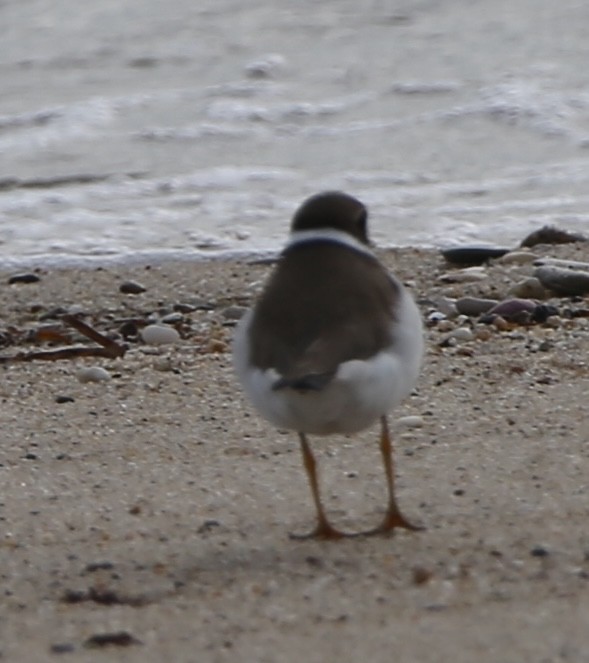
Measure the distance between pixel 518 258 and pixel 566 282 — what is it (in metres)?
0.71

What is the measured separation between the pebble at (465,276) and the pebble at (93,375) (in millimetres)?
1902

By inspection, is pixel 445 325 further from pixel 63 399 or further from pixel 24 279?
pixel 24 279

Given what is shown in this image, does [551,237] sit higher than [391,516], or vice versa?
[391,516]

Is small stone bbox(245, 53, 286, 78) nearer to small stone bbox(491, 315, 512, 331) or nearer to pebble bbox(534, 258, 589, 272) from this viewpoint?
pebble bbox(534, 258, 589, 272)

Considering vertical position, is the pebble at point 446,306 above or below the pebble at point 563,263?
above

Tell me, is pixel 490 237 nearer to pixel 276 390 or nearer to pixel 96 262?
pixel 96 262

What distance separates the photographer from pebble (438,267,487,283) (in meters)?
6.76

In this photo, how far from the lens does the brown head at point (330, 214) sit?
4.06 meters

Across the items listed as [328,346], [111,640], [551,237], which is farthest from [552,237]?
[111,640]

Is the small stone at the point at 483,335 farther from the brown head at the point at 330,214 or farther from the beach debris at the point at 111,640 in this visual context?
the beach debris at the point at 111,640

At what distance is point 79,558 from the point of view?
3.56 metres

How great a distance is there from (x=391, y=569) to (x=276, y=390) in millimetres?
463

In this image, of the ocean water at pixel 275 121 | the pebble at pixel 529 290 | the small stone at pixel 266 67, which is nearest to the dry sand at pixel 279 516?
the pebble at pixel 529 290

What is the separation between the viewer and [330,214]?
4.07 metres
